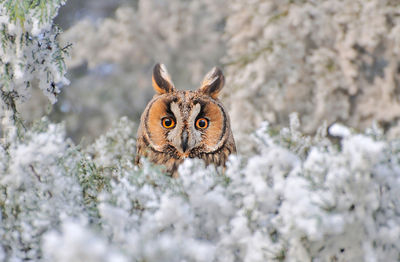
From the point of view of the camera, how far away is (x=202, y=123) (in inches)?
81.1

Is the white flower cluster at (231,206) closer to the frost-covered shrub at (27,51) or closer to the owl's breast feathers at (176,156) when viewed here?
the frost-covered shrub at (27,51)

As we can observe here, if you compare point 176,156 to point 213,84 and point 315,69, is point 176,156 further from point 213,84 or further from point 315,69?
point 315,69

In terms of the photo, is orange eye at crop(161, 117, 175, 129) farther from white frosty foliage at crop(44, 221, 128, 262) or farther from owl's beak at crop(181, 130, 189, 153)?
white frosty foliage at crop(44, 221, 128, 262)

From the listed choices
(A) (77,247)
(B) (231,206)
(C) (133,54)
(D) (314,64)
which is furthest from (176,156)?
(C) (133,54)

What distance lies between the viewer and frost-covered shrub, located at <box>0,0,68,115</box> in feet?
4.91

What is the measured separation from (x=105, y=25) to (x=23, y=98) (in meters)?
4.53

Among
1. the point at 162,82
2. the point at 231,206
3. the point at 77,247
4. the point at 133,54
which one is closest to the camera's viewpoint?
the point at 77,247

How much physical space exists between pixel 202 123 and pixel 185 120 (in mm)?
106

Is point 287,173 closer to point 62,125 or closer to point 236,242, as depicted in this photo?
point 236,242

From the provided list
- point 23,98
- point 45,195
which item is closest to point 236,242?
point 45,195

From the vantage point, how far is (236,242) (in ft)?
4.11

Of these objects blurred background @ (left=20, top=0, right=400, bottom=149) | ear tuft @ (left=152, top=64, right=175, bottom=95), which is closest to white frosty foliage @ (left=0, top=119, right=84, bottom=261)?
ear tuft @ (left=152, top=64, right=175, bottom=95)

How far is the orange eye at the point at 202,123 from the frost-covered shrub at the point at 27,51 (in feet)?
2.18

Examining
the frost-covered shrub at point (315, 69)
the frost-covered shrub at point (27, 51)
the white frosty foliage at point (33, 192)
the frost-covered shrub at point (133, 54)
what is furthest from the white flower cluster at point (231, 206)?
the frost-covered shrub at point (133, 54)
